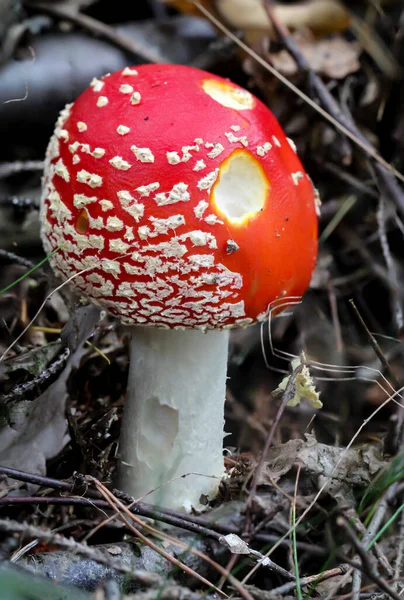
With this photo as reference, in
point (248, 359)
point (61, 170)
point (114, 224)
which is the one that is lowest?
point (248, 359)

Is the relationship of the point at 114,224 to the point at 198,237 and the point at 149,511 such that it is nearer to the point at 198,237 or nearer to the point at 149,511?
the point at 198,237

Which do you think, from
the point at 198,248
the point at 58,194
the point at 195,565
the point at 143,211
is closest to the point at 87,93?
the point at 58,194

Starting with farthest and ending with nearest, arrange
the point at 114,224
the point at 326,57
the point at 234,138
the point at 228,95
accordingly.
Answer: the point at 326,57 < the point at 228,95 < the point at 234,138 < the point at 114,224

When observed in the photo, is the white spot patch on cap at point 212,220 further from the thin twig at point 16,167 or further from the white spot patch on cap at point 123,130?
the thin twig at point 16,167

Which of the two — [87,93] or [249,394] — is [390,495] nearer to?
[249,394]

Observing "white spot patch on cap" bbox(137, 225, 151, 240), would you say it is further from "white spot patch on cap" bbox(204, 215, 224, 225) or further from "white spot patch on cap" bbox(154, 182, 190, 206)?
"white spot patch on cap" bbox(204, 215, 224, 225)

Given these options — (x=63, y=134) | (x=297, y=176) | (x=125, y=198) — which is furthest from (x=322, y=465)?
(x=63, y=134)
